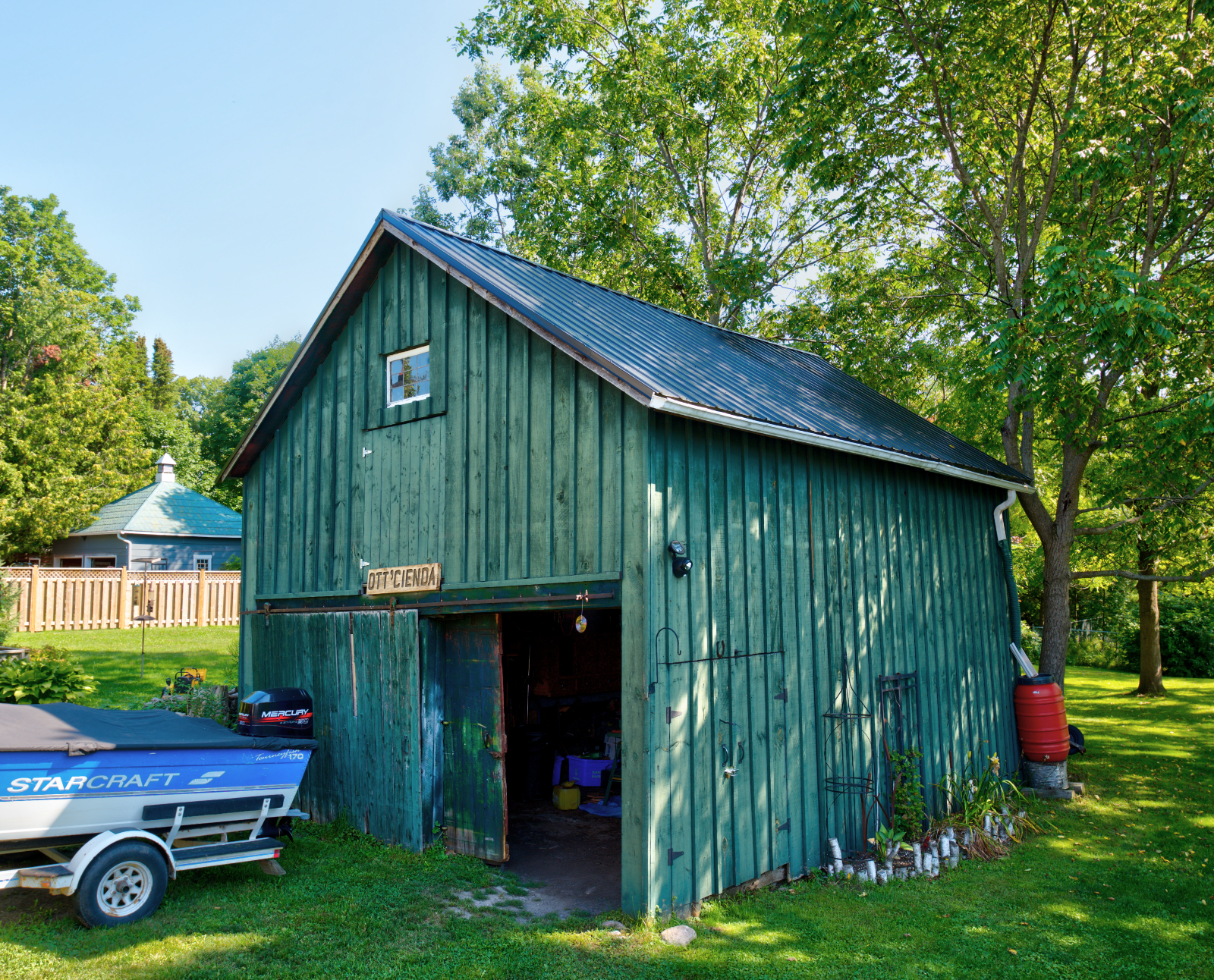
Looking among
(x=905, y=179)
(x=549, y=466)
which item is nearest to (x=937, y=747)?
(x=549, y=466)

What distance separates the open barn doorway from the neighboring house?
16.8m

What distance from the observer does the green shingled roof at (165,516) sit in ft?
80.7

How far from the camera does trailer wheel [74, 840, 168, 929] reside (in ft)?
19.3

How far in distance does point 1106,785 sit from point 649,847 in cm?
828

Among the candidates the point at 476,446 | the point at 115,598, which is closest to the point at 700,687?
the point at 476,446

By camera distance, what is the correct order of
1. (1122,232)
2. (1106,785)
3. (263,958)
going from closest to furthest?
(263,958), (1106,785), (1122,232)

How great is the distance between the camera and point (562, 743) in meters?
A: 11.6


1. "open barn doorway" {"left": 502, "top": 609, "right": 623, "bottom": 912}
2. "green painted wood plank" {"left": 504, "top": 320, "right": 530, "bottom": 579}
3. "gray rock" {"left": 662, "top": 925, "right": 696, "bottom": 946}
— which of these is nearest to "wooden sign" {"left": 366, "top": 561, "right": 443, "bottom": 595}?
"green painted wood plank" {"left": 504, "top": 320, "right": 530, "bottom": 579}

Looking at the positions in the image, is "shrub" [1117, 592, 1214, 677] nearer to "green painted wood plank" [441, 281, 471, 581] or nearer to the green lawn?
the green lawn

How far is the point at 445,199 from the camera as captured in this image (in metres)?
30.5

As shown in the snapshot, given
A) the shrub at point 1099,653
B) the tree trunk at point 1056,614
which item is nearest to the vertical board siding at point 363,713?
the tree trunk at point 1056,614

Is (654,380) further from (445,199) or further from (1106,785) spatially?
(445,199)

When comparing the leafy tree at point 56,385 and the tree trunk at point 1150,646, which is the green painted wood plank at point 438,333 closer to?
the tree trunk at point 1150,646

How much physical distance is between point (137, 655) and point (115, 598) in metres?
4.62
